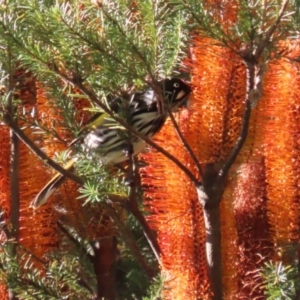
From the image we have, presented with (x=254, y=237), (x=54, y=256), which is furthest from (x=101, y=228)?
(x=254, y=237)

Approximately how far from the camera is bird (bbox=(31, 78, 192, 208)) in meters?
0.92

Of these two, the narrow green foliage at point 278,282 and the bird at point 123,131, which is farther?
the bird at point 123,131

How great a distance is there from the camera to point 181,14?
2.55 feet

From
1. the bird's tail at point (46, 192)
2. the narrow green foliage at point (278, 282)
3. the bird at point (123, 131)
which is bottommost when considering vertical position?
the narrow green foliage at point (278, 282)

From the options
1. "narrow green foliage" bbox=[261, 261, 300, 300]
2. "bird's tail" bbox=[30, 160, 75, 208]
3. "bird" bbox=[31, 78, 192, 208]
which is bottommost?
"narrow green foliage" bbox=[261, 261, 300, 300]

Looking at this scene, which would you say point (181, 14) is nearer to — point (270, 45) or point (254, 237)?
point (270, 45)

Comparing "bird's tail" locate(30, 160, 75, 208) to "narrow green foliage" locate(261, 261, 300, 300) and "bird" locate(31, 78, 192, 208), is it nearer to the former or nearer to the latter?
"bird" locate(31, 78, 192, 208)

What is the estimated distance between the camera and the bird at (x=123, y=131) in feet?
3.03

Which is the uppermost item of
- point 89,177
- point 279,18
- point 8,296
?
point 279,18

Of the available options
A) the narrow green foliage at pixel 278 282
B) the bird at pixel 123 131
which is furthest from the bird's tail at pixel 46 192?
the narrow green foliage at pixel 278 282

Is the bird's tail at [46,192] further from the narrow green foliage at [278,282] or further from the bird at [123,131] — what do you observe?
the narrow green foliage at [278,282]

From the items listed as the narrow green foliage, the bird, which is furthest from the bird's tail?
the narrow green foliage

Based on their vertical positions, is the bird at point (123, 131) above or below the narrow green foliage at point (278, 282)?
above

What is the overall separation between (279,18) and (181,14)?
0.10m
